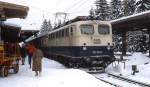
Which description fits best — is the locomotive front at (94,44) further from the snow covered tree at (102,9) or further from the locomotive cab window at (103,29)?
the snow covered tree at (102,9)

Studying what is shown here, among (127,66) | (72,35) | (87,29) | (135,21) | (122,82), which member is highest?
(135,21)

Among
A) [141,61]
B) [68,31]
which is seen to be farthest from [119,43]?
[68,31]

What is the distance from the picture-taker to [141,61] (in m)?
26.0

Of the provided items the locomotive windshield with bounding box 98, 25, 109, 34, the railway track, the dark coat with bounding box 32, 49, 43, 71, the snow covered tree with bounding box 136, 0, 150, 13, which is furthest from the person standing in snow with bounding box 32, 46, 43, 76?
the snow covered tree with bounding box 136, 0, 150, 13

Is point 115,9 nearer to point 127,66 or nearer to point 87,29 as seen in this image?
point 127,66

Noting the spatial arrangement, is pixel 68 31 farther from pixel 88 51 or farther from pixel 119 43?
pixel 119 43

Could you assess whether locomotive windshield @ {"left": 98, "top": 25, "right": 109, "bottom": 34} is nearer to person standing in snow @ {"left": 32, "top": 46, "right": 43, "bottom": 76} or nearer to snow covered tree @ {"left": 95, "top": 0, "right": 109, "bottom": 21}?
person standing in snow @ {"left": 32, "top": 46, "right": 43, "bottom": 76}

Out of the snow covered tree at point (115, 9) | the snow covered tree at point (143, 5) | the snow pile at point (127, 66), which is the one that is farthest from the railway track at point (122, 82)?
the snow covered tree at point (115, 9)

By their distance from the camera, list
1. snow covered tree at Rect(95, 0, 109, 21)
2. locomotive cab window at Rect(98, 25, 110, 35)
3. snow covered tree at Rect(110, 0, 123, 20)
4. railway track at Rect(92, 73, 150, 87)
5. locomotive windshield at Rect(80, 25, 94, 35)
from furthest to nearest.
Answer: snow covered tree at Rect(95, 0, 109, 21) < snow covered tree at Rect(110, 0, 123, 20) < locomotive cab window at Rect(98, 25, 110, 35) < locomotive windshield at Rect(80, 25, 94, 35) < railway track at Rect(92, 73, 150, 87)

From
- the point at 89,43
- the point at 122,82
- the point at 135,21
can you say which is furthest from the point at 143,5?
the point at 122,82

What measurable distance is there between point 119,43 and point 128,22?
27.8 metres

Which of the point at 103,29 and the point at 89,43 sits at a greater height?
the point at 103,29

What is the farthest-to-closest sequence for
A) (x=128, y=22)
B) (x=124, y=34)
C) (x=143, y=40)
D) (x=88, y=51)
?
(x=143, y=40) → (x=124, y=34) → (x=128, y=22) → (x=88, y=51)

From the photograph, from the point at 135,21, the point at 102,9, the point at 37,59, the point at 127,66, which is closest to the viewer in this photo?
the point at 37,59
